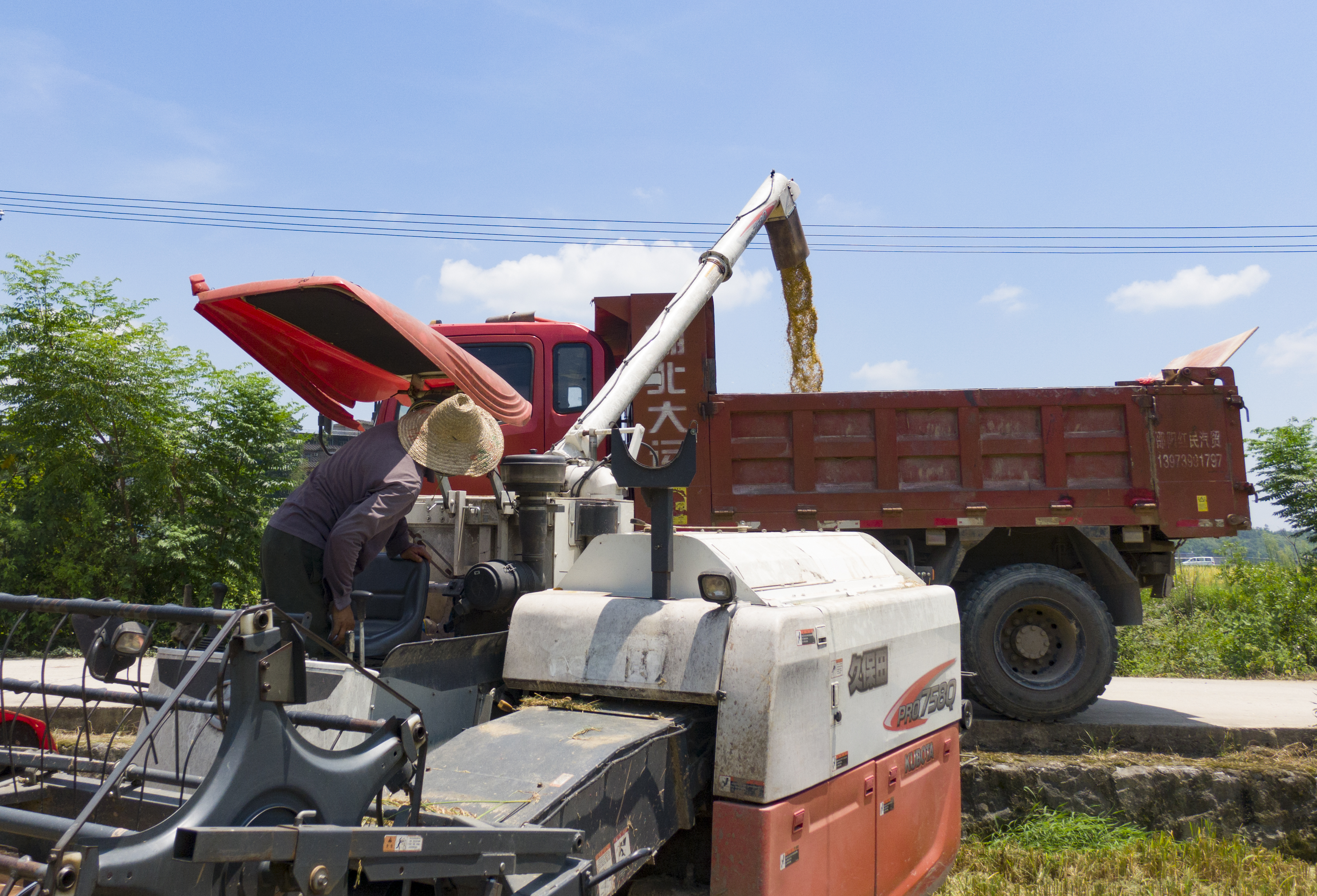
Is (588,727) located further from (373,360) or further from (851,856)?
(373,360)

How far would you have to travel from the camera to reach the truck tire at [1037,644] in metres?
7.40

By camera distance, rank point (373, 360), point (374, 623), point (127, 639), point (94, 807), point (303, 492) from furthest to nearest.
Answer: point (373, 360), point (374, 623), point (303, 492), point (127, 639), point (94, 807)

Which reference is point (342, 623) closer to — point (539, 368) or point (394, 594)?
point (394, 594)

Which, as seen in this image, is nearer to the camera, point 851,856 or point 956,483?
point 851,856

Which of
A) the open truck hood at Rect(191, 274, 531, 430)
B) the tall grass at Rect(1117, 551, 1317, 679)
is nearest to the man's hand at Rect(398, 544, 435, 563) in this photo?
the open truck hood at Rect(191, 274, 531, 430)

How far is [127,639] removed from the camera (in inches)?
97.7

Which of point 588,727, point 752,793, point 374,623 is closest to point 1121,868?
point 752,793

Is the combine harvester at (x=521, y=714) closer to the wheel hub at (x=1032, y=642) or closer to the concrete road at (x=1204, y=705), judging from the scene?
the wheel hub at (x=1032, y=642)

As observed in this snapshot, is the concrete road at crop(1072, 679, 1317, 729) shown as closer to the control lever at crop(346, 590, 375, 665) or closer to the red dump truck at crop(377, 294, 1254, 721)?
the red dump truck at crop(377, 294, 1254, 721)

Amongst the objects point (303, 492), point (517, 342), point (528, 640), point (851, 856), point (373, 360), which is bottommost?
point (851, 856)

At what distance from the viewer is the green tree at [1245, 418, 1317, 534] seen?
49.0 ft

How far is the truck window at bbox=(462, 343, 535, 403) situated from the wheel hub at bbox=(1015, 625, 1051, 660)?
13.7ft

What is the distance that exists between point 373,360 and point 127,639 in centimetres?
230

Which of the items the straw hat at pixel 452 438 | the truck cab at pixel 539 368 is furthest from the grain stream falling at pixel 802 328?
the straw hat at pixel 452 438
